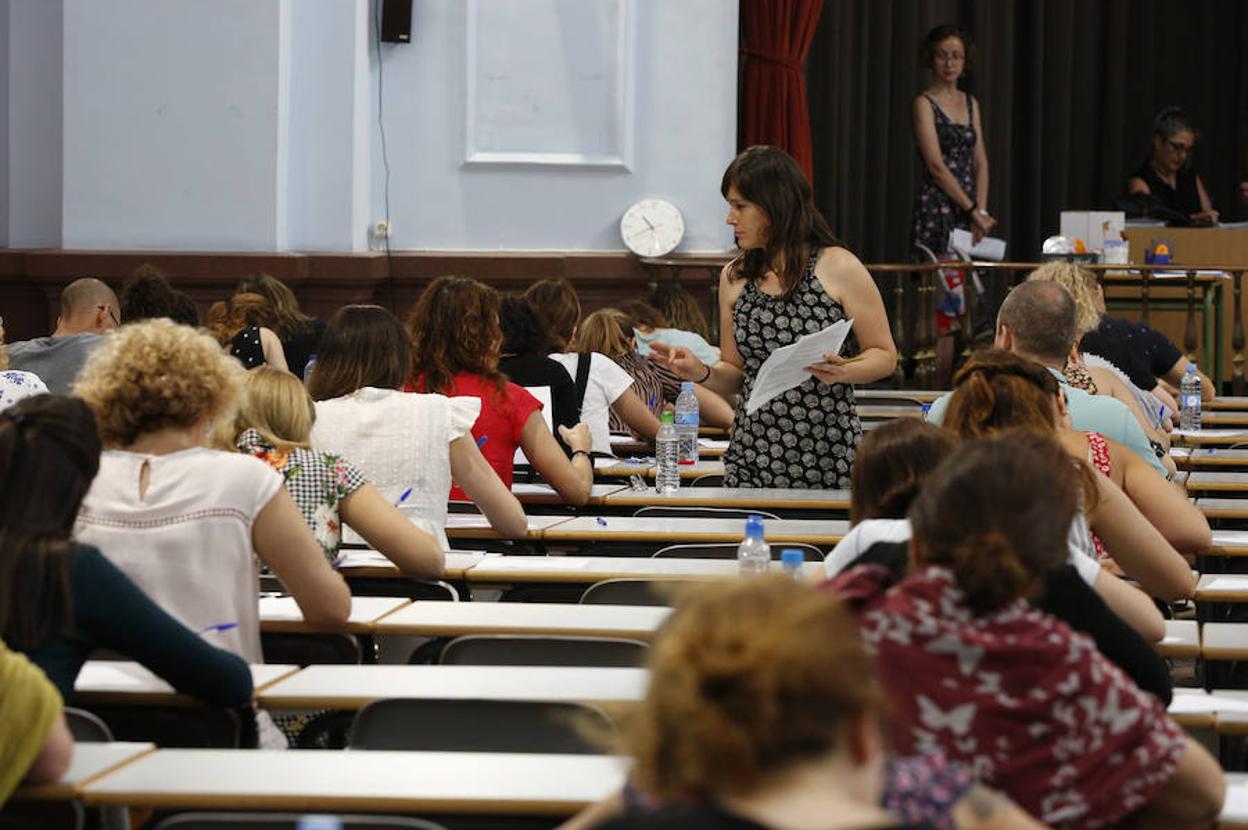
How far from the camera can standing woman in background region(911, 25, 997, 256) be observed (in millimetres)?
10938

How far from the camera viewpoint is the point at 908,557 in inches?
110

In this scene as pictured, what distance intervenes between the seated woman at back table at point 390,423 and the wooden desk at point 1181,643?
1.87 meters

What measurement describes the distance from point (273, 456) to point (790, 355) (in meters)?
1.73

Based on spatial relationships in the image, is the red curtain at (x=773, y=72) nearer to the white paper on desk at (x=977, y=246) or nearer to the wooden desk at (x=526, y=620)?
the white paper on desk at (x=977, y=246)

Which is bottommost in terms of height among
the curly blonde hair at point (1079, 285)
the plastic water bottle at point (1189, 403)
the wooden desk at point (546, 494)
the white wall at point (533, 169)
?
the wooden desk at point (546, 494)

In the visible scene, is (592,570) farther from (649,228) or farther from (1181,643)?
(649,228)

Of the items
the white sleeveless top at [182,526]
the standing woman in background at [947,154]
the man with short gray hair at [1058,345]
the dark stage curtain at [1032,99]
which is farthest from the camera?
the dark stage curtain at [1032,99]

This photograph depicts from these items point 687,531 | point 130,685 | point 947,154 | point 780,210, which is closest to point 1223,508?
point 780,210

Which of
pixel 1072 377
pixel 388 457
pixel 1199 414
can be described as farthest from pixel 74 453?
pixel 1199 414

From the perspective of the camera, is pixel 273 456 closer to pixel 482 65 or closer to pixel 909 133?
pixel 482 65

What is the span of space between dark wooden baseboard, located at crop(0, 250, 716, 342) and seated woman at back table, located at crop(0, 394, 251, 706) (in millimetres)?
6388

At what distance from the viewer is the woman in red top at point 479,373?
5.39m

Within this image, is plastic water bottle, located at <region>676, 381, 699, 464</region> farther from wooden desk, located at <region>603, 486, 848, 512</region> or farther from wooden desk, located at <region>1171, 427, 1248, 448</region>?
wooden desk, located at <region>1171, 427, 1248, 448</region>

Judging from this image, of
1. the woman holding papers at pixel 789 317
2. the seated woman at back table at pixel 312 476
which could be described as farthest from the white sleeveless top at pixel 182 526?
the woman holding papers at pixel 789 317
